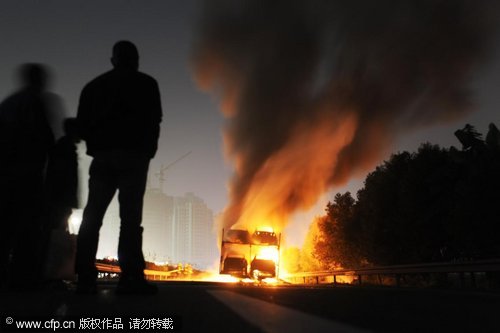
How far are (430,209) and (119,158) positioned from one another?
120 feet

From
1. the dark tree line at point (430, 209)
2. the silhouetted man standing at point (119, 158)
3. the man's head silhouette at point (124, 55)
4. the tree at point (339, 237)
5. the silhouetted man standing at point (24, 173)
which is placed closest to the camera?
the silhouetted man standing at point (119, 158)

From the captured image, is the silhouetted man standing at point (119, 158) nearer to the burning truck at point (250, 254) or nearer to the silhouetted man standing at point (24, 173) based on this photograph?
the silhouetted man standing at point (24, 173)

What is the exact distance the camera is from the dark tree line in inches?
1261

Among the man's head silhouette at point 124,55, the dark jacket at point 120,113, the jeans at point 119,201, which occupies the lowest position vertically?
the jeans at point 119,201

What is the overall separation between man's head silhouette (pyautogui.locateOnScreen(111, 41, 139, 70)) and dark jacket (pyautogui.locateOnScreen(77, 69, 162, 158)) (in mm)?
73

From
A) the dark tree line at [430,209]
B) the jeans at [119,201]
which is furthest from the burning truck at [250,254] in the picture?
the jeans at [119,201]

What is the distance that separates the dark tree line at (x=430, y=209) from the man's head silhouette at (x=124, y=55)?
99.8ft

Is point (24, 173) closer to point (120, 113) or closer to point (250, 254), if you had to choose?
point (120, 113)

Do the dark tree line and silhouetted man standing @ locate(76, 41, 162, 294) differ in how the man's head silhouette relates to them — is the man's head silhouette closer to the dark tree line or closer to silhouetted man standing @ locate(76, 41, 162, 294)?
silhouetted man standing @ locate(76, 41, 162, 294)

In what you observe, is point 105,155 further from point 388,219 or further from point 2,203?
point 388,219

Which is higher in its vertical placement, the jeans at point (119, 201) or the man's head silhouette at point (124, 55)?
the man's head silhouette at point (124, 55)

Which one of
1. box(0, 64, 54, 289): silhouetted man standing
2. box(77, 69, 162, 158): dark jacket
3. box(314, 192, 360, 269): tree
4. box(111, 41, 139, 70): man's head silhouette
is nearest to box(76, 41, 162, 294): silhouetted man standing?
box(77, 69, 162, 158): dark jacket

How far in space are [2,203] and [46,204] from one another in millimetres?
550

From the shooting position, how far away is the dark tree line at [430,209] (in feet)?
105
